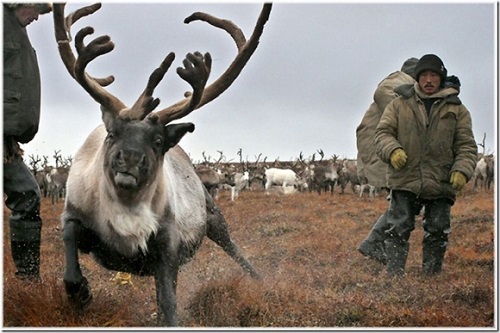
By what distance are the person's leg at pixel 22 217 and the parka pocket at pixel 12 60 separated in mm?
658

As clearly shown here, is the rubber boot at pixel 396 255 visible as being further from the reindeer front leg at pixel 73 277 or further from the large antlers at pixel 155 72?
the reindeer front leg at pixel 73 277

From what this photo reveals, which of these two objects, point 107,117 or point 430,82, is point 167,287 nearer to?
point 107,117

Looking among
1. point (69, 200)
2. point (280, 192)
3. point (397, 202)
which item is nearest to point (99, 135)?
point (69, 200)

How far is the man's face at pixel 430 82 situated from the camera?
666 cm

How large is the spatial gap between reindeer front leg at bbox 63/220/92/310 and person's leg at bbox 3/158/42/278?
0.75m

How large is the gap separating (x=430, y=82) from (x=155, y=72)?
293 cm

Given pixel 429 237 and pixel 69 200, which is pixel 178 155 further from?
pixel 429 237

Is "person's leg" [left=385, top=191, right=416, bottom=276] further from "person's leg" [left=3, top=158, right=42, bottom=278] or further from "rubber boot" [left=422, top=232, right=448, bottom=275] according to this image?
"person's leg" [left=3, top=158, right=42, bottom=278]

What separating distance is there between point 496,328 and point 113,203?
2.71 meters

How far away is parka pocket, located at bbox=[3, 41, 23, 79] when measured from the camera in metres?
5.31

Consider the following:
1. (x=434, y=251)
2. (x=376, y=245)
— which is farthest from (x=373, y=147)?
(x=434, y=251)

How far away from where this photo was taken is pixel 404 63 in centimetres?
801

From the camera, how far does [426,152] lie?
660cm

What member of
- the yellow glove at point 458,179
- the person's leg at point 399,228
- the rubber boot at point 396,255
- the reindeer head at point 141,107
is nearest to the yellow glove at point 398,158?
the person's leg at point 399,228
